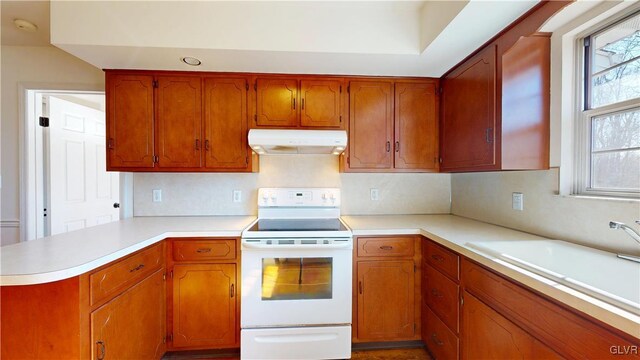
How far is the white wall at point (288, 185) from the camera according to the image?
7.33 ft

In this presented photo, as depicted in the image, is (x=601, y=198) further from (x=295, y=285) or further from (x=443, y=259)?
(x=295, y=285)

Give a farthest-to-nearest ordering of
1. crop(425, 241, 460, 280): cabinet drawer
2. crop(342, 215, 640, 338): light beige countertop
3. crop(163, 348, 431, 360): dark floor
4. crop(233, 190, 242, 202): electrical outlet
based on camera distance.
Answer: crop(233, 190, 242, 202): electrical outlet < crop(163, 348, 431, 360): dark floor < crop(425, 241, 460, 280): cabinet drawer < crop(342, 215, 640, 338): light beige countertop

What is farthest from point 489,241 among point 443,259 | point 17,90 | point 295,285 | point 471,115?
point 17,90

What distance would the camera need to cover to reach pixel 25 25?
1.84 meters

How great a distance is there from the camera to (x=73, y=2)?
1526 millimetres

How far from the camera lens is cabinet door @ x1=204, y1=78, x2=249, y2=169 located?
78.1 inches

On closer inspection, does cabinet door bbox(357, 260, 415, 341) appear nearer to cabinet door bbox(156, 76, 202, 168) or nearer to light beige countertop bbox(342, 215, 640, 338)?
light beige countertop bbox(342, 215, 640, 338)

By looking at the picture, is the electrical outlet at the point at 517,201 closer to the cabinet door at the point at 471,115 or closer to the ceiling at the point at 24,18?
the cabinet door at the point at 471,115

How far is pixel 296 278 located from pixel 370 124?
136cm

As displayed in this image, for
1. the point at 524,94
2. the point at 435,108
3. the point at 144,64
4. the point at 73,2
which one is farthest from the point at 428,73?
the point at 73,2

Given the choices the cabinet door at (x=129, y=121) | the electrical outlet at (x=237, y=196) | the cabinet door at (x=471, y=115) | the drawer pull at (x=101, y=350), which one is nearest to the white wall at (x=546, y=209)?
the cabinet door at (x=471, y=115)

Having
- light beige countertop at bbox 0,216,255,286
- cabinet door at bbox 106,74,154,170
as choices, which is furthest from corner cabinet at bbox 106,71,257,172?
light beige countertop at bbox 0,216,255,286

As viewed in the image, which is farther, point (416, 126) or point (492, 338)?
point (416, 126)

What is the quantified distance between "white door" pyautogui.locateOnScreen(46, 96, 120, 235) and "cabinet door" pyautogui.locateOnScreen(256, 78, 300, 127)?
6.89ft
